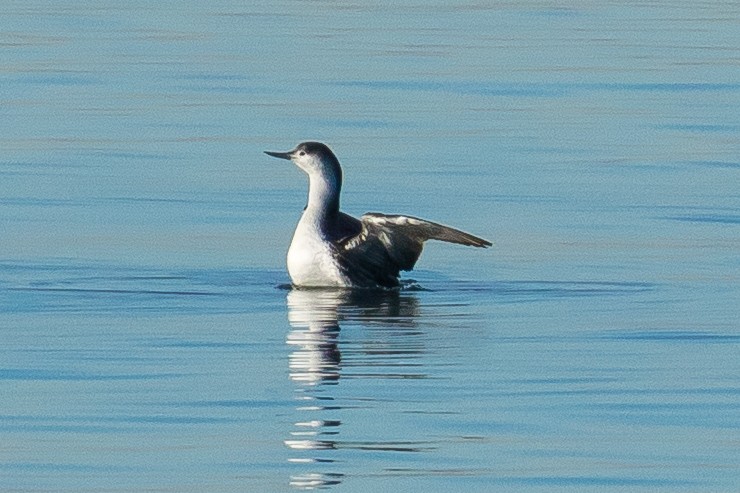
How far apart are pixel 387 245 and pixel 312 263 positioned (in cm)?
56

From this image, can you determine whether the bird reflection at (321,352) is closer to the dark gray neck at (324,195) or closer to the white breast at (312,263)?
the white breast at (312,263)

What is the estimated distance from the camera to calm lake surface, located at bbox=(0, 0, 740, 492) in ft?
29.3

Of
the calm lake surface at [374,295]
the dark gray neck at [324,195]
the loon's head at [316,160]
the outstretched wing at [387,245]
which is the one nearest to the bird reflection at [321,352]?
the calm lake surface at [374,295]

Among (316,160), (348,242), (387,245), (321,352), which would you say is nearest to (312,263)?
(348,242)

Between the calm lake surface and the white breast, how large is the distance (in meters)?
0.18

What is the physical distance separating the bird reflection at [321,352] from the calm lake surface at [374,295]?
1.0 inches

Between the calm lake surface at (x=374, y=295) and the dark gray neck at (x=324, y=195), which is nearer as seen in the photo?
the calm lake surface at (x=374, y=295)

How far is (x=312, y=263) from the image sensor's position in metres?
13.6

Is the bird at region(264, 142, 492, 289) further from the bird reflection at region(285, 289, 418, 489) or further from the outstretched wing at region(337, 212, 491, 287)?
the bird reflection at region(285, 289, 418, 489)

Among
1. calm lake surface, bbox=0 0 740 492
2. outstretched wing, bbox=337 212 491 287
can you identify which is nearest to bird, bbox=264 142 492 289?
outstretched wing, bbox=337 212 491 287

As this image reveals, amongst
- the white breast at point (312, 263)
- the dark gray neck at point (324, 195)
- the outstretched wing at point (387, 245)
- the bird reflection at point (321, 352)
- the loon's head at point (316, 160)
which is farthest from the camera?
the loon's head at point (316, 160)

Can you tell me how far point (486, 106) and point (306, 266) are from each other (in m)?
8.84

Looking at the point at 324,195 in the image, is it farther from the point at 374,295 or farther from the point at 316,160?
the point at 374,295

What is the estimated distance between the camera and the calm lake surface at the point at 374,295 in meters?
8.92
